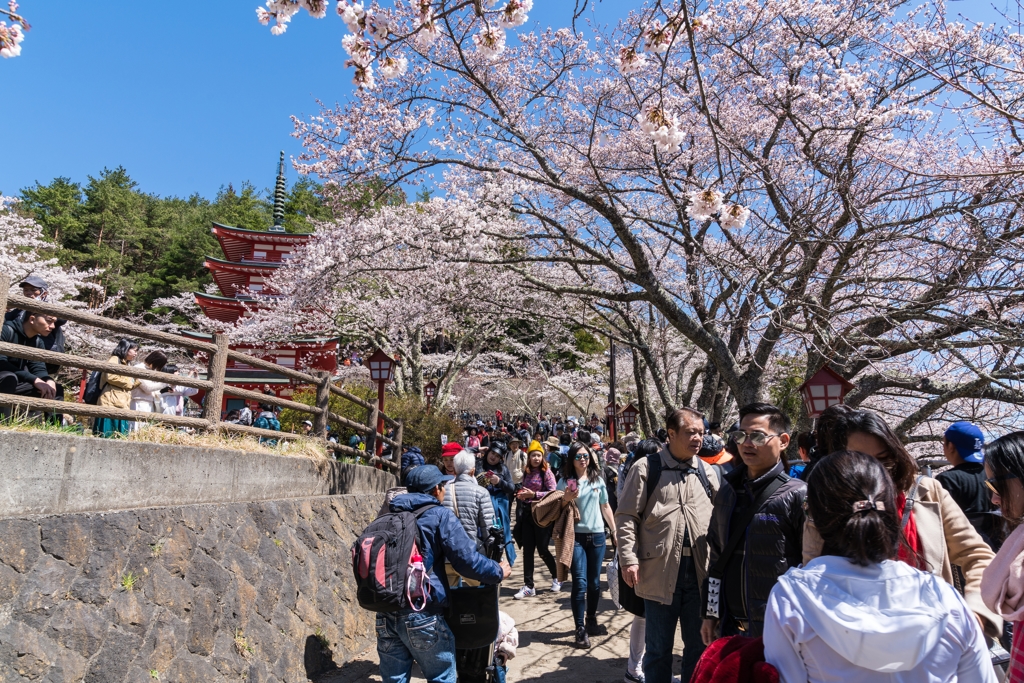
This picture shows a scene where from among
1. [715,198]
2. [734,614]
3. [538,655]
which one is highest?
[715,198]

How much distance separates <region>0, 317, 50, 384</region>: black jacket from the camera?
16.0ft

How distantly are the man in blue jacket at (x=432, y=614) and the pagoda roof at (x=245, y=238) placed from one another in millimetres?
22945

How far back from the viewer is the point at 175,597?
169 inches

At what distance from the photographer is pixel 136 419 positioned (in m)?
4.71

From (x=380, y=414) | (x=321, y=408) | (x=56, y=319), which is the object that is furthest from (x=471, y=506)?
(x=380, y=414)

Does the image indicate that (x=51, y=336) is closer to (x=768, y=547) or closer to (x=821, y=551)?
(x=768, y=547)

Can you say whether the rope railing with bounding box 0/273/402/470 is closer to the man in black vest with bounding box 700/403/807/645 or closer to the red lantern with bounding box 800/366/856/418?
the man in black vest with bounding box 700/403/807/645

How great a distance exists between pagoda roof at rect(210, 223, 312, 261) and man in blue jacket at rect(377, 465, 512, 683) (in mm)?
→ 22945

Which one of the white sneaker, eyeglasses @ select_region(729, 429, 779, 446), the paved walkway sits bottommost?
the paved walkway

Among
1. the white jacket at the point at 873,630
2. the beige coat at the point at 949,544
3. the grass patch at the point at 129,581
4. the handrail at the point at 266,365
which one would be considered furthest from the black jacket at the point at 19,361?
the beige coat at the point at 949,544

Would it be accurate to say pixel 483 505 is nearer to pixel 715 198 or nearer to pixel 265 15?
pixel 715 198

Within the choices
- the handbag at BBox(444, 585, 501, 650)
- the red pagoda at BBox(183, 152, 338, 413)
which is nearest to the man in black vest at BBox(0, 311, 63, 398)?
the handbag at BBox(444, 585, 501, 650)

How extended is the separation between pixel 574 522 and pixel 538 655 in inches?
47.7

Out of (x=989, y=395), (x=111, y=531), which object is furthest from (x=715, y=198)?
(x=111, y=531)
